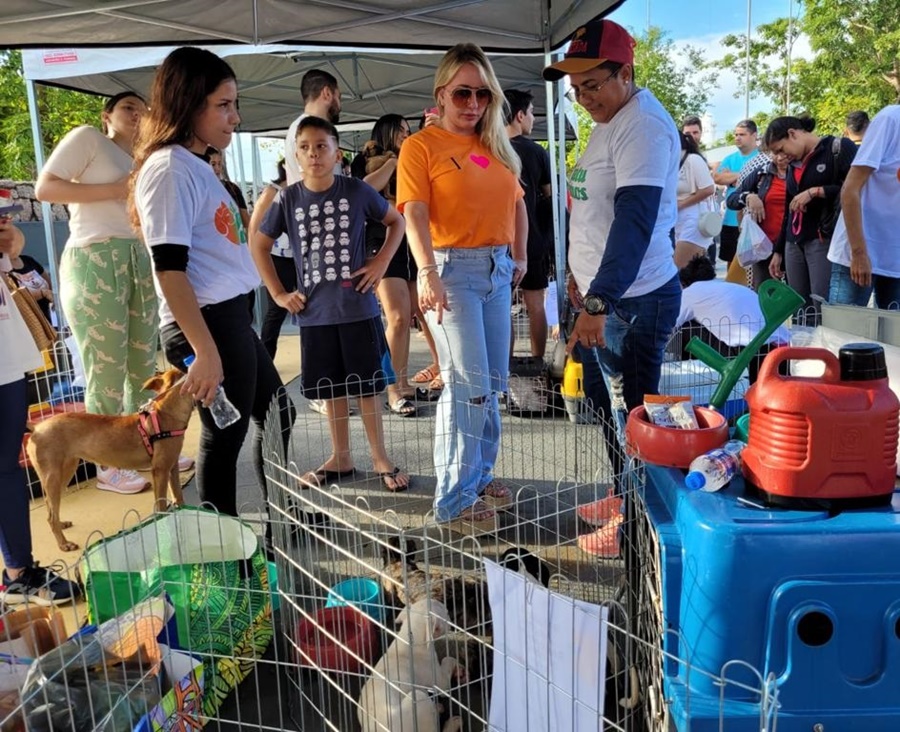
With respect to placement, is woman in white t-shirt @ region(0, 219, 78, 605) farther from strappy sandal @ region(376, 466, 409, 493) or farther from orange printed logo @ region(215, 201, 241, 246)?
strappy sandal @ region(376, 466, 409, 493)

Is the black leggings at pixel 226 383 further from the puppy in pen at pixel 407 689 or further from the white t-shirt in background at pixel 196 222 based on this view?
the puppy in pen at pixel 407 689

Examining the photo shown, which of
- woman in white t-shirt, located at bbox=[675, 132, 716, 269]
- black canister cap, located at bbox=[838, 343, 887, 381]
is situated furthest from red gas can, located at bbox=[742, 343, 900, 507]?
woman in white t-shirt, located at bbox=[675, 132, 716, 269]

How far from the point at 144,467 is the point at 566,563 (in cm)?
172

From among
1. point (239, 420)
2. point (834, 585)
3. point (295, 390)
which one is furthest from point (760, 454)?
point (295, 390)

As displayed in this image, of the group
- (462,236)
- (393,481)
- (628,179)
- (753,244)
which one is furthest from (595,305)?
(753,244)

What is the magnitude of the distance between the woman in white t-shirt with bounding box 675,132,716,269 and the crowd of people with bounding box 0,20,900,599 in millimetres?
1129

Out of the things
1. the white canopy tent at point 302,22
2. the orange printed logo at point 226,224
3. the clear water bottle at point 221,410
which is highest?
the white canopy tent at point 302,22

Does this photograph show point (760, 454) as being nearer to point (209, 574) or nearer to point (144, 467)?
point (209, 574)

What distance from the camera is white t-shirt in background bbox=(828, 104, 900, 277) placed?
3461mm

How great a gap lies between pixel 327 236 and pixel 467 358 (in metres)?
0.96

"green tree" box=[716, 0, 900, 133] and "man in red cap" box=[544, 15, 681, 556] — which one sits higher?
"green tree" box=[716, 0, 900, 133]

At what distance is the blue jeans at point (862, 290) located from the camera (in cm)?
368

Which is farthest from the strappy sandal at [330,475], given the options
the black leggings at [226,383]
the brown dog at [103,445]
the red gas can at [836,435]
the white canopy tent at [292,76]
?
the white canopy tent at [292,76]

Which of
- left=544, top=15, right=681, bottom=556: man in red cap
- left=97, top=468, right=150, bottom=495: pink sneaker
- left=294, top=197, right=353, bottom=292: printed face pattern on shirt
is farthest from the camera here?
left=97, top=468, right=150, bottom=495: pink sneaker
